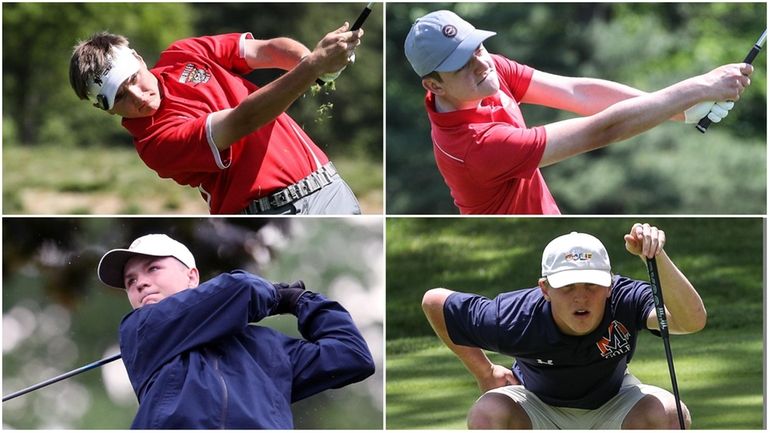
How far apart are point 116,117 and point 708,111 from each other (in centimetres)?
930

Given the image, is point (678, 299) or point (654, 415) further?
point (654, 415)

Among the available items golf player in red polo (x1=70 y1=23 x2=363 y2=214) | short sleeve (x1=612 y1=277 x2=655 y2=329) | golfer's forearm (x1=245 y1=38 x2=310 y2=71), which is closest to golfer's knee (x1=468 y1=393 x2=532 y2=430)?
short sleeve (x1=612 y1=277 x2=655 y2=329)

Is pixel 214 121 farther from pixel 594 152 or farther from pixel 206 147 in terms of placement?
pixel 594 152

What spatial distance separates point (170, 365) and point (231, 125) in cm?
81

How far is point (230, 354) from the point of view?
3.86 metres

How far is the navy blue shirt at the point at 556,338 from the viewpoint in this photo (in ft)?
13.7

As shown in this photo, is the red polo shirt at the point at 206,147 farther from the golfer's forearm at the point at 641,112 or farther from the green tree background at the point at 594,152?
the green tree background at the point at 594,152

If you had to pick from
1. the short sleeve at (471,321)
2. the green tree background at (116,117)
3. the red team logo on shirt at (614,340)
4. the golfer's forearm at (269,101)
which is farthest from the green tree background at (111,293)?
the green tree background at (116,117)

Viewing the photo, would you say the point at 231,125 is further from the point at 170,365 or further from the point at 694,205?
the point at 694,205

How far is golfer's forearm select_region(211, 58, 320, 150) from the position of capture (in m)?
4.12

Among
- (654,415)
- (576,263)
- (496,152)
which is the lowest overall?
(654,415)

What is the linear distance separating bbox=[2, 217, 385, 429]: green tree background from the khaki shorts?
1.03m

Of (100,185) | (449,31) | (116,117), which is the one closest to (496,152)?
(449,31)

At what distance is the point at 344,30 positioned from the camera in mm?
4125
